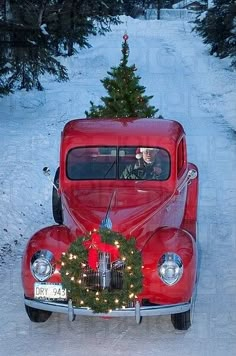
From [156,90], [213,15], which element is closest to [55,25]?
[156,90]

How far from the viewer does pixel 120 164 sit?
306 inches

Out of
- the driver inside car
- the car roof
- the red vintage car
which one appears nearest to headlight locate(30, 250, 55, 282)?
the red vintage car

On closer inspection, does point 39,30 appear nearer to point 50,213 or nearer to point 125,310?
point 50,213

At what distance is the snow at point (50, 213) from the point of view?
21.5 feet

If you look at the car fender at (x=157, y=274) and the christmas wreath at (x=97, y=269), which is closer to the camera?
the christmas wreath at (x=97, y=269)

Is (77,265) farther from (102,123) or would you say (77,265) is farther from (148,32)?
(148,32)

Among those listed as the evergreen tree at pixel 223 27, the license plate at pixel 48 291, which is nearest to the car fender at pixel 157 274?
the license plate at pixel 48 291

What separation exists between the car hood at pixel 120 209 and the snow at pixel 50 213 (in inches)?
38.8

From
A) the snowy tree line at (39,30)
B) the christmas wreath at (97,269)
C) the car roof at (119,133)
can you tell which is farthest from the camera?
the snowy tree line at (39,30)

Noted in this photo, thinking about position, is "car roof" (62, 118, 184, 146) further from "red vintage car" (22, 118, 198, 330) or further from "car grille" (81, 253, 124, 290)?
"car grille" (81, 253, 124, 290)

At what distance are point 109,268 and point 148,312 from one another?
1.80 ft

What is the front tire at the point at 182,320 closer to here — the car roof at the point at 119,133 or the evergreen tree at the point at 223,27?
the car roof at the point at 119,133

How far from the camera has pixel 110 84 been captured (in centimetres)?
1266

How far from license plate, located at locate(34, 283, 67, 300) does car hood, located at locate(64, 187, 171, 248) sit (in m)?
0.66
